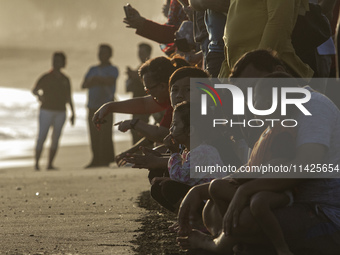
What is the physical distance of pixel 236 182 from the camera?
358 cm

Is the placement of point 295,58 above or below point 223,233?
above

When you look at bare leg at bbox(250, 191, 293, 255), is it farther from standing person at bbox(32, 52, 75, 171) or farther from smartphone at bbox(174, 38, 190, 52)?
standing person at bbox(32, 52, 75, 171)

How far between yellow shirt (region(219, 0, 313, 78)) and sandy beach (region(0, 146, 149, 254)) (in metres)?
1.25

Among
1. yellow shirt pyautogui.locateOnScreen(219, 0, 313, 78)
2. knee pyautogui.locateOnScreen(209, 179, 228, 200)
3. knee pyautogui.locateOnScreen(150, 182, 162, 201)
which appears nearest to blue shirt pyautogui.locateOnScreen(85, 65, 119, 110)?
yellow shirt pyautogui.locateOnScreen(219, 0, 313, 78)

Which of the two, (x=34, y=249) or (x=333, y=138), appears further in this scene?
(x=34, y=249)

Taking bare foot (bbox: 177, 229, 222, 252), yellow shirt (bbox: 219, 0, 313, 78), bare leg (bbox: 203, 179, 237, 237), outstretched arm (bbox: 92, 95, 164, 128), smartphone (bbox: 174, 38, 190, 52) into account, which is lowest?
bare foot (bbox: 177, 229, 222, 252)

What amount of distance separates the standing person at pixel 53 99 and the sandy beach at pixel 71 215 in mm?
3810

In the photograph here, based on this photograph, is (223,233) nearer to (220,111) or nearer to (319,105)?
(319,105)

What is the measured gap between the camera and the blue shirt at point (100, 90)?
39.8 feet

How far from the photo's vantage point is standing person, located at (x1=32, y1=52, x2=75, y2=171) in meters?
13.0

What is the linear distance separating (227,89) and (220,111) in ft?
0.88

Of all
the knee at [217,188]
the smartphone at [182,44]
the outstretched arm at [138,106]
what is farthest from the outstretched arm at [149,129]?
the knee at [217,188]

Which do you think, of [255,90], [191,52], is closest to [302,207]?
[255,90]

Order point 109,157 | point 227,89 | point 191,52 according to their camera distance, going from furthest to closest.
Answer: point 109,157 < point 191,52 < point 227,89
